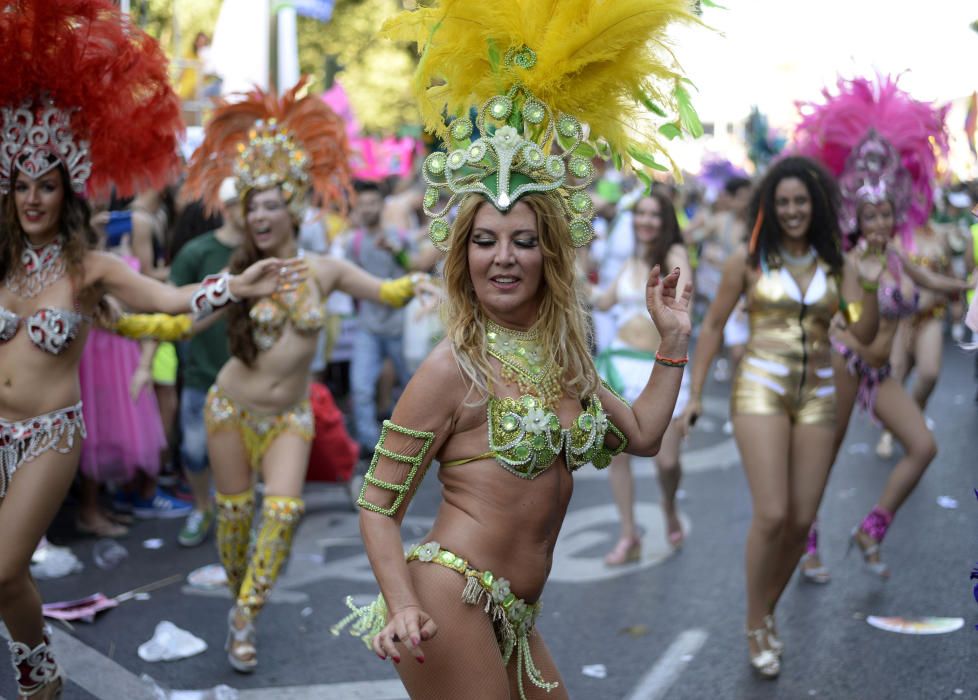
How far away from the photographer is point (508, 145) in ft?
10.4

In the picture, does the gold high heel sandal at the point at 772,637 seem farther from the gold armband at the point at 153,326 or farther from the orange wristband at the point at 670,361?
the gold armband at the point at 153,326

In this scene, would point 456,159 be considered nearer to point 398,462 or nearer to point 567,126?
point 567,126

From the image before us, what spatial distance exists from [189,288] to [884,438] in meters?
7.22

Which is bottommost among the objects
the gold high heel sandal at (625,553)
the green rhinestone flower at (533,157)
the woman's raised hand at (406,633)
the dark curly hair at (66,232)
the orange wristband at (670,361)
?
the gold high heel sandal at (625,553)

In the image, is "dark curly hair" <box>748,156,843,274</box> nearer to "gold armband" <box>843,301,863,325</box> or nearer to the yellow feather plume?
"gold armband" <box>843,301,863,325</box>

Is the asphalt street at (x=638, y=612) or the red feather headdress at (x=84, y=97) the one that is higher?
the red feather headdress at (x=84, y=97)

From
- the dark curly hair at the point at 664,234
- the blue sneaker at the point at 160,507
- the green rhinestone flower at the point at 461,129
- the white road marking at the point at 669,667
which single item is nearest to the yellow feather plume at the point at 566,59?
the green rhinestone flower at the point at 461,129

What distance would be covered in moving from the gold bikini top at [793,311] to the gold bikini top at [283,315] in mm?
2183

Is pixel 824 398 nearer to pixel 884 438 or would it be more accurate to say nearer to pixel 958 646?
pixel 958 646

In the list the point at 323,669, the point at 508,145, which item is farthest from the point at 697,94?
the point at 323,669

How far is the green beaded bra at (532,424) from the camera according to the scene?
3059mm

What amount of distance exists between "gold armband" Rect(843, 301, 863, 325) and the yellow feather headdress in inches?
104

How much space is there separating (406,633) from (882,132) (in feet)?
17.9

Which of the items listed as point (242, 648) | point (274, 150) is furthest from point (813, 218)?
point (242, 648)
